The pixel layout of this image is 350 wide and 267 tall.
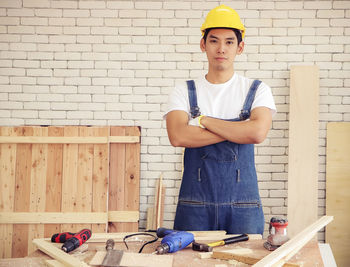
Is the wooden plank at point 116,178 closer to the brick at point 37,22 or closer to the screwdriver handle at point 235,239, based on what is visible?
the brick at point 37,22

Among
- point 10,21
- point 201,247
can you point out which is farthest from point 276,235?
point 10,21

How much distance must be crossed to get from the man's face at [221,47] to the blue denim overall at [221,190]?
0.23 metres

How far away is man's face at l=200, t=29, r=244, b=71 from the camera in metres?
2.36

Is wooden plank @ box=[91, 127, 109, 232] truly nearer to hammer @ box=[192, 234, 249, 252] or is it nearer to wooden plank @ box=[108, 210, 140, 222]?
wooden plank @ box=[108, 210, 140, 222]

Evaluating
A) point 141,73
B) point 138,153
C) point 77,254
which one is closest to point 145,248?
point 77,254

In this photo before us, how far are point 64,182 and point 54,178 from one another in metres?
0.12

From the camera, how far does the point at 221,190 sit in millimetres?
2207

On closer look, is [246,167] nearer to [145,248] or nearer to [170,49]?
[145,248]

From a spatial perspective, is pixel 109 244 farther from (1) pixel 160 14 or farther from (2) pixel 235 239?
(1) pixel 160 14

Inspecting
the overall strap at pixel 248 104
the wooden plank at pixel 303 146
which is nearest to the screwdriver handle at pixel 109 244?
the overall strap at pixel 248 104

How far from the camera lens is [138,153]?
170 inches

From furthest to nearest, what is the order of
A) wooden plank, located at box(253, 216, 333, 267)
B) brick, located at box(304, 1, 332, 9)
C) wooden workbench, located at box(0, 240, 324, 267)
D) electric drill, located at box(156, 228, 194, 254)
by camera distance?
brick, located at box(304, 1, 332, 9), electric drill, located at box(156, 228, 194, 254), wooden workbench, located at box(0, 240, 324, 267), wooden plank, located at box(253, 216, 333, 267)

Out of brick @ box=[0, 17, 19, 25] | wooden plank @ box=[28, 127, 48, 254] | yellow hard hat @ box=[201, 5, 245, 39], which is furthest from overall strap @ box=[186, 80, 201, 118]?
brick @ box=[0, 17, 19, 25]

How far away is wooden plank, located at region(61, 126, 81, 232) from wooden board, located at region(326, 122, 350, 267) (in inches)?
106
